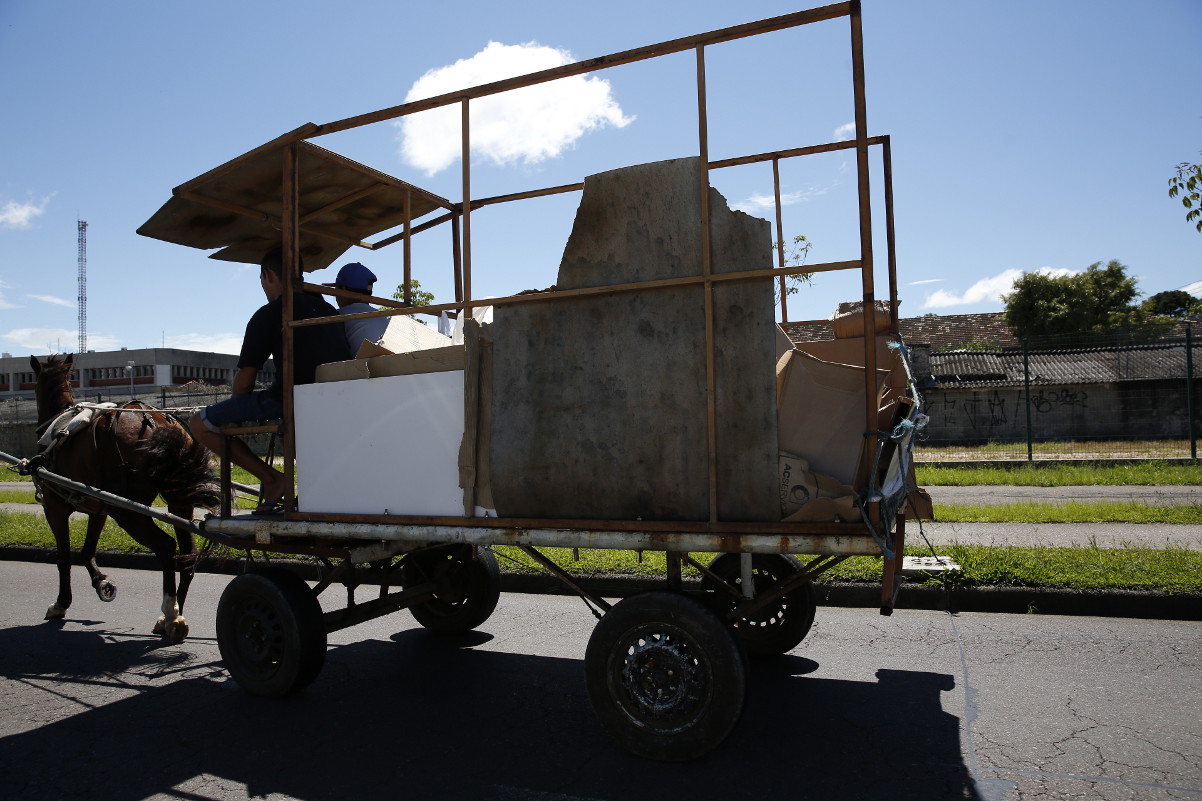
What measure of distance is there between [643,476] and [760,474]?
50 centimetres

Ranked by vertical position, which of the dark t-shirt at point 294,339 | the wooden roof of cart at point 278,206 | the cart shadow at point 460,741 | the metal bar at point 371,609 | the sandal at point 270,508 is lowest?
the cart shadow at point 460,741

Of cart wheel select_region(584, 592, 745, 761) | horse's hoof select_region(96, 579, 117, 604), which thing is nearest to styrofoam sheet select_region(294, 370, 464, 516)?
cart wheel select_region(584, 592, 745, 761)

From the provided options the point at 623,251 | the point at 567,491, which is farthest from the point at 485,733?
the point at 623,251

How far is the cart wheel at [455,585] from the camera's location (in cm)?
532

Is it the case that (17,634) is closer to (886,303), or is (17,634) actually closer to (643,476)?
(643,476)

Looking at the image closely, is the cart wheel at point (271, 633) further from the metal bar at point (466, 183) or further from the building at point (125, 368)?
the building at point (125, 368)

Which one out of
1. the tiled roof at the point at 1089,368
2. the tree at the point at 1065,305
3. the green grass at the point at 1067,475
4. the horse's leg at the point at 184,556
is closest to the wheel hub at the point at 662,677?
the horse's leg at the point at 184,556

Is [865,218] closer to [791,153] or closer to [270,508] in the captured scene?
[791,153]

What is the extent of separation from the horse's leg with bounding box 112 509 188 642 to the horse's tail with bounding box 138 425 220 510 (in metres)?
0.28

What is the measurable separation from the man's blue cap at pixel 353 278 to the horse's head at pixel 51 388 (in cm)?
352

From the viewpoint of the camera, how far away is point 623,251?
11.5 ft

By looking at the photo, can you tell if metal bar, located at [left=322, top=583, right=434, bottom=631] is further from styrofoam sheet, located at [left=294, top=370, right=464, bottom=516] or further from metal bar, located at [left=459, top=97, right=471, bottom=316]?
metal bar, located at [left=459, top=97, right=471, bottom=316]

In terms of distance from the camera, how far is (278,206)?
5.15 meters

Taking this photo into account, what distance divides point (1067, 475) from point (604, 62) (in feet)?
42.5
